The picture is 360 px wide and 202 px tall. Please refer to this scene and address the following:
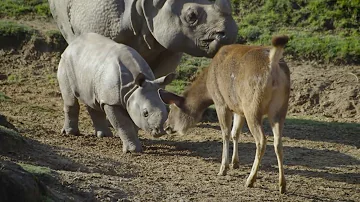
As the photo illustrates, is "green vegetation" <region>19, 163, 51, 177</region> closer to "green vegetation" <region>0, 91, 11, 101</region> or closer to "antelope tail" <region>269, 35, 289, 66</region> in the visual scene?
"antelope tail" <region>269, 35, 289, 66</region>

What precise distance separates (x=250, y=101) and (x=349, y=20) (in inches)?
353

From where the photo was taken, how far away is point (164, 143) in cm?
1183

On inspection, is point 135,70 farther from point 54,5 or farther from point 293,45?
point 293,45

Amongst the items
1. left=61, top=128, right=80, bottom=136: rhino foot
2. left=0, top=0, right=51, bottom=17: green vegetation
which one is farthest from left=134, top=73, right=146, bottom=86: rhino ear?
left=0, top=0, right=51, bottom=17: green vegetation

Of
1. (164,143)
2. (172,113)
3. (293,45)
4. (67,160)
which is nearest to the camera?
(67,160)

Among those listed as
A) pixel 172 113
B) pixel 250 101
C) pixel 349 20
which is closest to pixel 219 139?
pixel 172 113

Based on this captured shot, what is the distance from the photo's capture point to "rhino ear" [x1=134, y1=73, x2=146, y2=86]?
10703 mm

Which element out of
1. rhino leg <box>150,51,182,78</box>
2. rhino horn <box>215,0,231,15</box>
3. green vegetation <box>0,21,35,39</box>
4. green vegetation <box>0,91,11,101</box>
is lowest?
green vegetation <box>0,91,11,101</box>

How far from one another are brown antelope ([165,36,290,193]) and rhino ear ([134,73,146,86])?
0.58m

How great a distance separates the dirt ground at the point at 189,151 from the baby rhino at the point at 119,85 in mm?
366

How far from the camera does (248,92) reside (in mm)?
8875

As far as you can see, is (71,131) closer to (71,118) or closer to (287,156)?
(71,118)

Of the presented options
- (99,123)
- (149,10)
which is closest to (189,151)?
(99,123)

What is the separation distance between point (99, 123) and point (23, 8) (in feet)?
23.2
